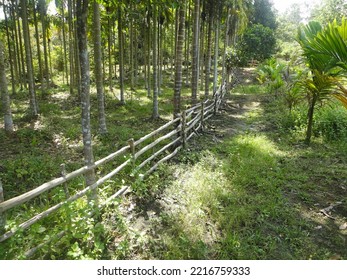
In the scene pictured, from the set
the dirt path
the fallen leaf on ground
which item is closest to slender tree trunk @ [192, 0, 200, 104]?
the dirt path

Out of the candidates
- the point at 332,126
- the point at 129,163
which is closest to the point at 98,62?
the point at 129,163

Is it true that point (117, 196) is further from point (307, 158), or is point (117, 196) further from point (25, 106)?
point (25, 106)

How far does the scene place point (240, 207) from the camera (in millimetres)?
4879

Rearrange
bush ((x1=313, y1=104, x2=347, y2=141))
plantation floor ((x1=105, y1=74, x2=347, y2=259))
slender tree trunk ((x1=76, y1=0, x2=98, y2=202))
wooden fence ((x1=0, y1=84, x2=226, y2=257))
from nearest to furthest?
wooden fence ((x1=0, y1=84, x2=226, y2=257)) < slender tree trunk ((x1=76, y1=0, x2=98, y2=202)) < plantation floor ((x1=105, y1=74, x2=347, y2=259)) < bush ((x1=313, y1=104, x2=347, y2=141))

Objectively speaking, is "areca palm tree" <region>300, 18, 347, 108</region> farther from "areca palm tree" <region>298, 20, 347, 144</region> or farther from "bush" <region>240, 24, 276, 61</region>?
"bush" <region>240, 24, 276, 61</region>

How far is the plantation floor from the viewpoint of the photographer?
3896 millimetres

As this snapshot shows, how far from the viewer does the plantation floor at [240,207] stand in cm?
390

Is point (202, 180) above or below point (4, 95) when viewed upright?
below

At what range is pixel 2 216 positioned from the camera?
3.09 meters

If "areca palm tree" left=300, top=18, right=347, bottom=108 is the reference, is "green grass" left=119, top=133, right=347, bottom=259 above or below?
below

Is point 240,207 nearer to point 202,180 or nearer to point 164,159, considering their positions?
point 202,180

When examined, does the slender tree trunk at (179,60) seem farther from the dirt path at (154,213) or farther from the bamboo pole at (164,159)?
the dirt path at (154,213)

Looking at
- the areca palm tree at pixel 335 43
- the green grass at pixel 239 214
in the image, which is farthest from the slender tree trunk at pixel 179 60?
the areca palm tree at pixel 335 43

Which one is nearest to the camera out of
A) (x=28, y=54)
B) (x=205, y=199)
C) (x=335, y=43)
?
(x=335, y=43)
